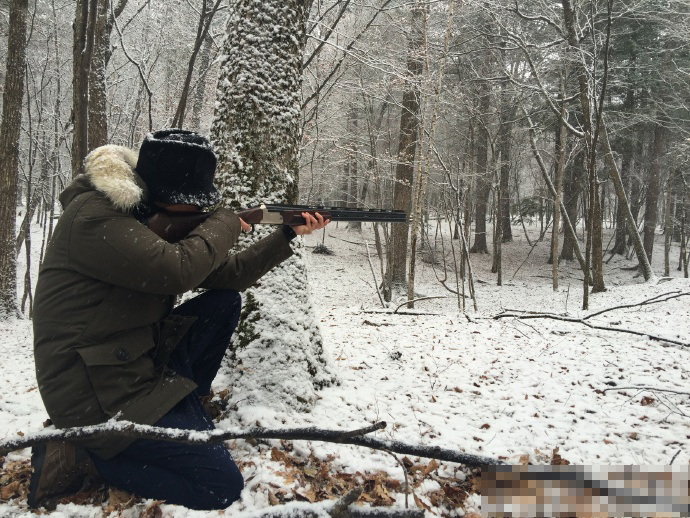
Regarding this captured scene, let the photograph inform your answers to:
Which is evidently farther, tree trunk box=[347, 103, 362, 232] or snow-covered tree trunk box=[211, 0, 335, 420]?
tree trunk box=[347, 103, 362, 232]

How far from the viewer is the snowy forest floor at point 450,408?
2.33m

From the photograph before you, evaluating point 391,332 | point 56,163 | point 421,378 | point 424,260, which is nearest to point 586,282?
point 391,332

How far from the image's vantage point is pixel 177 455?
2006 mm

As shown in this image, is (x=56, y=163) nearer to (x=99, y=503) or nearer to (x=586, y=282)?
(x=99, y=503)

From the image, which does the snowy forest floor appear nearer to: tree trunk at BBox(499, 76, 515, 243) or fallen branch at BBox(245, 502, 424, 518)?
fallen branch at BBox(245, 502, 424, 518)

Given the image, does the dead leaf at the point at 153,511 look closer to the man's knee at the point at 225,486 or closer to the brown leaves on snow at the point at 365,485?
the man's knee at the point at 225,486

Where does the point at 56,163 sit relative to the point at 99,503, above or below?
above

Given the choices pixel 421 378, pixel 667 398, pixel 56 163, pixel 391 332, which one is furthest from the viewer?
pixel 56 163

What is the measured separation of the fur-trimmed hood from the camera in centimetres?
201

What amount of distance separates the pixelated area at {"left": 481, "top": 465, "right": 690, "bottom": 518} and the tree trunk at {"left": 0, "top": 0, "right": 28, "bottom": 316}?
901 cm

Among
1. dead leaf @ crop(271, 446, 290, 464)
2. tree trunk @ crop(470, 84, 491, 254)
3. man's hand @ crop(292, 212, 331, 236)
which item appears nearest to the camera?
dead leaf @ crop(271, 446, 290, 464)

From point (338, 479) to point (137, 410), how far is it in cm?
119

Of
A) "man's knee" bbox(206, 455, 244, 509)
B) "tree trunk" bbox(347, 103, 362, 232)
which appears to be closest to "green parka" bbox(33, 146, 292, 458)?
"man's knee" bbox(206, 455, 244, 509)

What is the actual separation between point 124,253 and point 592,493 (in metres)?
2.19
